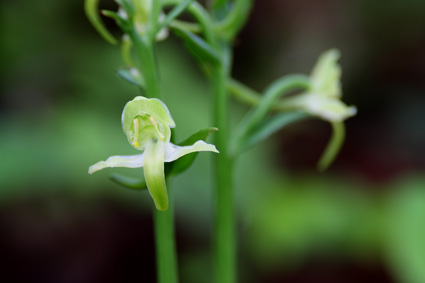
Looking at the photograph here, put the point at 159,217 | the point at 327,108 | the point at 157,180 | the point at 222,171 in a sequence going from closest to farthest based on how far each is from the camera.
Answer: the point at 157,180, the point at 159,217, the point at 222,171, the point at 327,108

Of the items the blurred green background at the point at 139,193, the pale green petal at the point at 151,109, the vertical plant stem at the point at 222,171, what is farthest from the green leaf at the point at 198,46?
the blurred green background at the point at 139,193

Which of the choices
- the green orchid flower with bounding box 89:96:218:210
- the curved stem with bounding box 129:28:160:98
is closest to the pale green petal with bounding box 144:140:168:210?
the green orchid flower with bounding box 89:96:218:210

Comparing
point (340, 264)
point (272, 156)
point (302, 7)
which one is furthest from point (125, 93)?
point (302, 7)

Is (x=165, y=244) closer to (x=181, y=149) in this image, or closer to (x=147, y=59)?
(x=181, y=149)

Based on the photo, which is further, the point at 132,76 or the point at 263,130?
the point at 263,130

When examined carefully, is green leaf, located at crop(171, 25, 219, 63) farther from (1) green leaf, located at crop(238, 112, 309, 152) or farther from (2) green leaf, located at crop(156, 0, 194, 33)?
(1) green leaf, located at crop(238, 112, 309, 152)

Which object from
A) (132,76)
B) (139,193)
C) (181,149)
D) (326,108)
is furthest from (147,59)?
(139,193)

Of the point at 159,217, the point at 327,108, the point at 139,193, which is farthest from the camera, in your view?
the point at 139,193
